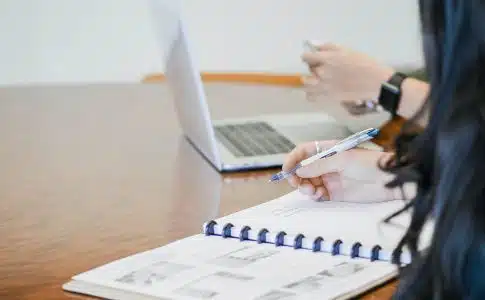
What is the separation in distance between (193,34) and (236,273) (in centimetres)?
214

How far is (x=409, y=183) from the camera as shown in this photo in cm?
72

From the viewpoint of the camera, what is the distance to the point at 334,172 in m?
1.13

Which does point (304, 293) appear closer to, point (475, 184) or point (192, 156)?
point (475, 184)

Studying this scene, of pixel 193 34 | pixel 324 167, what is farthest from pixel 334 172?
pixel 193 34

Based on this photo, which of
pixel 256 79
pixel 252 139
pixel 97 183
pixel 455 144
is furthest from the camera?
pixel 256 79

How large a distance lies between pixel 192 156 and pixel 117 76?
1560 mm

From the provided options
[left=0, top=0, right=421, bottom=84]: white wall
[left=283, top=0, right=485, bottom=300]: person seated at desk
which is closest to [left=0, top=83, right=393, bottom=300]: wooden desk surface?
[left=283, top=0, right=485, bottom=300]: person seated at desk

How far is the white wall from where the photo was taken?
2.81m

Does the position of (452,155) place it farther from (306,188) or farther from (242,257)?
(306,188)

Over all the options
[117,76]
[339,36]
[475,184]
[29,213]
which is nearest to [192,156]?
[29,213]

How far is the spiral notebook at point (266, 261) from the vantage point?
0.81 m

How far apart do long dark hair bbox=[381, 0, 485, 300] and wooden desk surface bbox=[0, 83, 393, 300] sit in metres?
0.19

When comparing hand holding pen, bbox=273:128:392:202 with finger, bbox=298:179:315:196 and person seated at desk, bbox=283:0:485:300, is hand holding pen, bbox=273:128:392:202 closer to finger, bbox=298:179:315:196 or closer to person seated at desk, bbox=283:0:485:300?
finger, bbox=298:179:315:196

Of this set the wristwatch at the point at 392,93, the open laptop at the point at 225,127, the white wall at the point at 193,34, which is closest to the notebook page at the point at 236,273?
the open laptop at the point at 225,127
